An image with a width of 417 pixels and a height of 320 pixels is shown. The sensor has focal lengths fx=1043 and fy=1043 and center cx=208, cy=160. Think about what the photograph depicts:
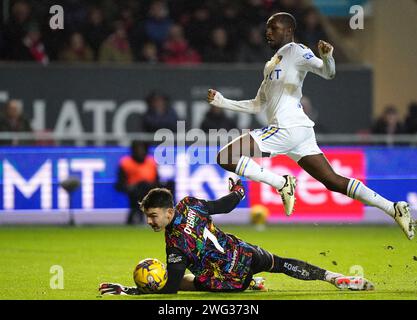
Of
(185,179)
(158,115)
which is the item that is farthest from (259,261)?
(158,115)

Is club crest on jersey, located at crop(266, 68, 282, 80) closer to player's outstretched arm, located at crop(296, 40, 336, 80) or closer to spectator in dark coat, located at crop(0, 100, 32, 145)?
player's outstretched arm, located at crop(296, 40, 336, 80)

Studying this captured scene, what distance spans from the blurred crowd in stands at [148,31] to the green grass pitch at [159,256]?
3.86 metres

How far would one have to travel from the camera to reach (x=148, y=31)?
19.5 metres

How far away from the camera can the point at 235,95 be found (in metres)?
18.9

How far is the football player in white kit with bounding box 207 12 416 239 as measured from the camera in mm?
9586

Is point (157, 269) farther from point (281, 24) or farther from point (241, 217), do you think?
point (241, 217)

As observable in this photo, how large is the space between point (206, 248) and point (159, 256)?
3730 mm

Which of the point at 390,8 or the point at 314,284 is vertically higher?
the point at 390,8

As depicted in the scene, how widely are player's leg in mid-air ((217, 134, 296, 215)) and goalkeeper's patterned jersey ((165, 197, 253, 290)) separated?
721 mm

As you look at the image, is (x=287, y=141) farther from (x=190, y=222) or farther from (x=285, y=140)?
(x=190, y=222)

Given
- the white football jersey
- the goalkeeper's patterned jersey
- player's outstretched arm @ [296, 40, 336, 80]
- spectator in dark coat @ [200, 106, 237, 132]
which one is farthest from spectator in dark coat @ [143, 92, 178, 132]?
the goalkeeper's patterned jersey

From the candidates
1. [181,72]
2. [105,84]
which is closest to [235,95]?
[181,72]

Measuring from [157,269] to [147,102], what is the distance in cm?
939

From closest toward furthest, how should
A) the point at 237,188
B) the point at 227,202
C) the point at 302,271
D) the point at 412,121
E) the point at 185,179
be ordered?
the point at 227,202 → the point at 302,271 → the point at 237,188 → the point at 185,179 → the point at 412,121
